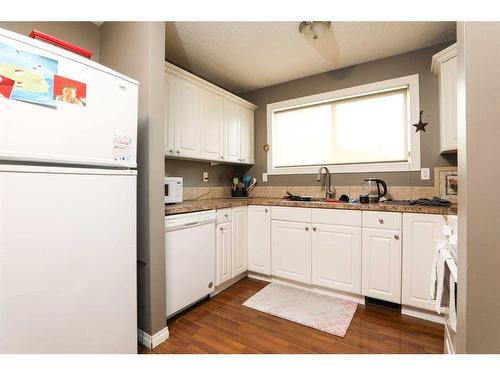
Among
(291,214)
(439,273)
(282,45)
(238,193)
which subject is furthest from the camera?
(238,193)

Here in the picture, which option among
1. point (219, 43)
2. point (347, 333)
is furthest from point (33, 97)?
point (347, 333)

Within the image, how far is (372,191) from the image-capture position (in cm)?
240

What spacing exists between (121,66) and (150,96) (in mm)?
398

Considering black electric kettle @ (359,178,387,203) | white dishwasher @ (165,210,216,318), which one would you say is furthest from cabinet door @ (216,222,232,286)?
black electric kettle @ (359,178,387,203)

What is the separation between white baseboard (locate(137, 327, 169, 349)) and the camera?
1.48 meters

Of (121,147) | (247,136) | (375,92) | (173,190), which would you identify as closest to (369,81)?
(375,92)

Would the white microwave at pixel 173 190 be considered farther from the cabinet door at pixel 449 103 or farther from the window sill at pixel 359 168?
the cabinet door at pixel 449 103

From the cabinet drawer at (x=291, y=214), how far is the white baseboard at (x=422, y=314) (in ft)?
3.38

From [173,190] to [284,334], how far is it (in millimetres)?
1466

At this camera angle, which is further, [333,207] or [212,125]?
[212,125]

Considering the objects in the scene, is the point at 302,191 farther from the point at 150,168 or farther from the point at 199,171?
the point at 150,168

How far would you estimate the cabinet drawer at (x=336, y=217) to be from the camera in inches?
78.0

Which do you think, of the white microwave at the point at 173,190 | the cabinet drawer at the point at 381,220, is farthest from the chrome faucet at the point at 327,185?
the white microwave at the point at 173,190

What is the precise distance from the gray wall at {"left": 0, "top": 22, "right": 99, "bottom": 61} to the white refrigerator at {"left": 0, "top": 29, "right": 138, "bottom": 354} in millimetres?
894
